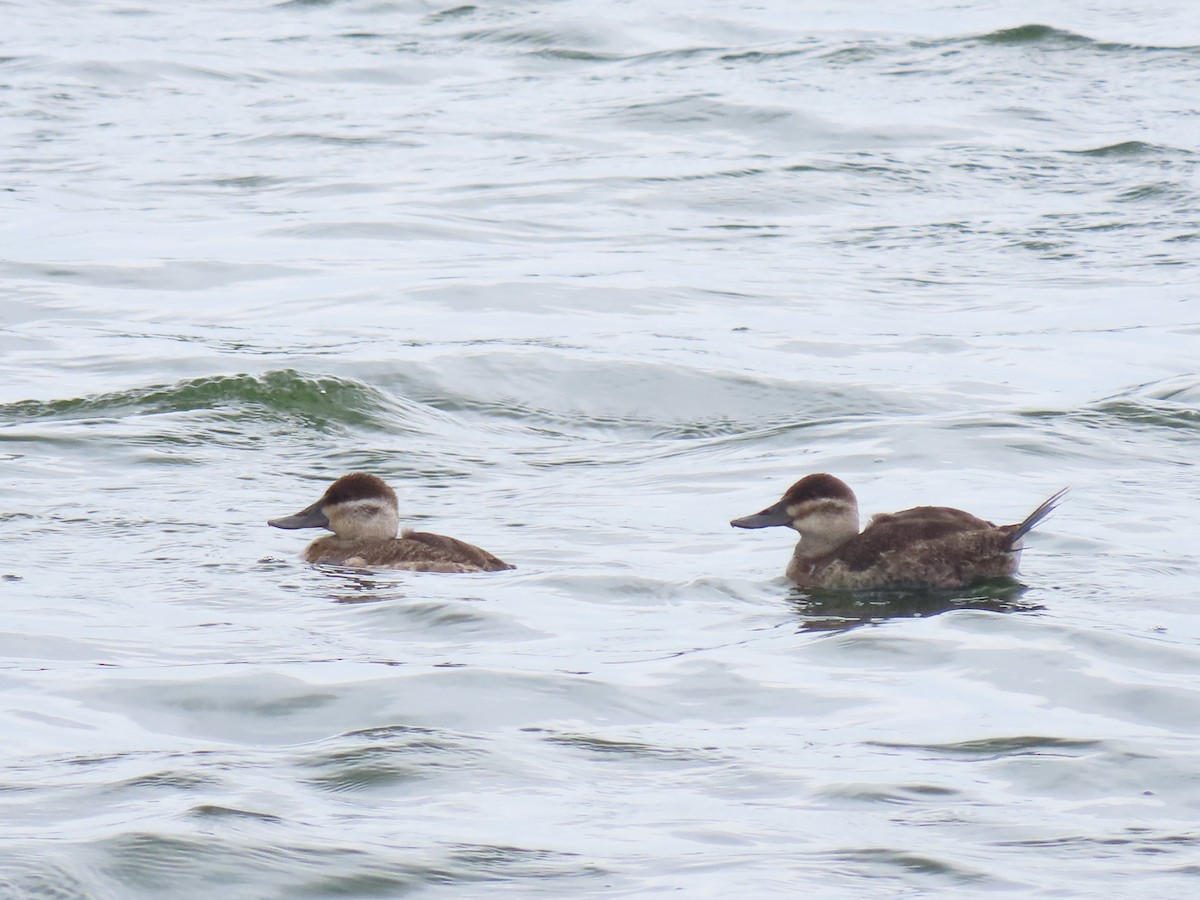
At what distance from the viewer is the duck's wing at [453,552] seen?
31.0ft

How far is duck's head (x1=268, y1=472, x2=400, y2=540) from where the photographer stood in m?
9.94

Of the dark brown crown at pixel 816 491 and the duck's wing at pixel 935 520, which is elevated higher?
the dark brown crown at pixel 816 491

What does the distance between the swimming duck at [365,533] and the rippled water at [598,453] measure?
0.18 m

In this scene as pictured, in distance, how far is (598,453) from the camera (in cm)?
1247

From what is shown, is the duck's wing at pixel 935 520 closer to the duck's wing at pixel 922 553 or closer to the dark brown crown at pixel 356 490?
the duck's wing at pixel 922 553

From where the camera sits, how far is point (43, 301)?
15977 mm

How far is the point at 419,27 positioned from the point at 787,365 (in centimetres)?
1693

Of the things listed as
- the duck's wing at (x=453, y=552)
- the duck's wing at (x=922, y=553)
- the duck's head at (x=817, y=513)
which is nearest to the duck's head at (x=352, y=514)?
the duck's wing at (x=453, y=552)

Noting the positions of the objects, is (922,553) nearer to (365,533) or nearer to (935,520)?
(935,520)

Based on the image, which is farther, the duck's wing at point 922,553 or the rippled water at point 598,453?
the duck's wing at point 922,553

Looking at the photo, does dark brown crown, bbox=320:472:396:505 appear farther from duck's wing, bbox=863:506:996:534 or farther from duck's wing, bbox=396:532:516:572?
duck's wing, bbox=863:506:996:534

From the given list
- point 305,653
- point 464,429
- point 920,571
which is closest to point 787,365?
point 464,429

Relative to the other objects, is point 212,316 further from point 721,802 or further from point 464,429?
point 721,802

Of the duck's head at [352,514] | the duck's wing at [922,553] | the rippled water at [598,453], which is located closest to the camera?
the rippled water at [598,453]
